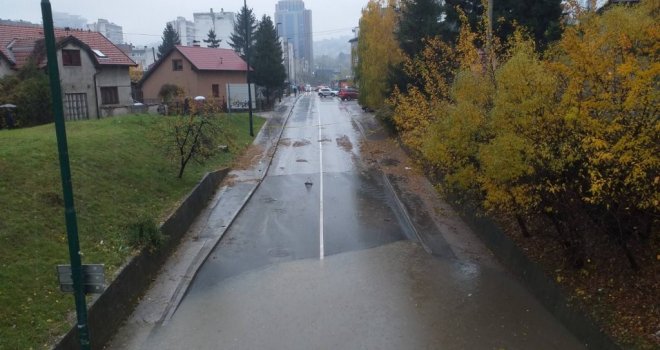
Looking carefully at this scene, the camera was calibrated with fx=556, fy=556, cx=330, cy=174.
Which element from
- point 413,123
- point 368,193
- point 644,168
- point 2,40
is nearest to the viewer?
point 644,168

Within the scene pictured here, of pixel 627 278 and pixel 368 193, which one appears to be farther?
pixel 368 193

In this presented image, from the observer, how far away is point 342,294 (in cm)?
1260

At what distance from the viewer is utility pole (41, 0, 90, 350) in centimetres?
699

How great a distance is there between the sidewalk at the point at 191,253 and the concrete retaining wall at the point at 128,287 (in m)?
0.17

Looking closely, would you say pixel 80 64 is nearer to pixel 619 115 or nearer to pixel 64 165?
pixel 64 165

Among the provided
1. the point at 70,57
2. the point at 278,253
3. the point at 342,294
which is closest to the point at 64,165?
the point at 342,294

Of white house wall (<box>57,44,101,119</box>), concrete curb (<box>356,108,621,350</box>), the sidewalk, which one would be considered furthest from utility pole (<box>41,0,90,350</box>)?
white house wall (<box>57,44,101,119</box>)

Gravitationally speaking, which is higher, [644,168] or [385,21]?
[385,21]

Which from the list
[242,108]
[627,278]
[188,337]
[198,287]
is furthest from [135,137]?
[242,108]

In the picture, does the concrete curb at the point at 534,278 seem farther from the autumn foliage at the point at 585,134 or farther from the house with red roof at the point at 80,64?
the house with red roof at the point at 80,64

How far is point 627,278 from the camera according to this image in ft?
34.1

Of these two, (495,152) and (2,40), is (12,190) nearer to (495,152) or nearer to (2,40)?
(495,152)

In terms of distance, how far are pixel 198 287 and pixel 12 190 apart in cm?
484

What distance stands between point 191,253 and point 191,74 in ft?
116
